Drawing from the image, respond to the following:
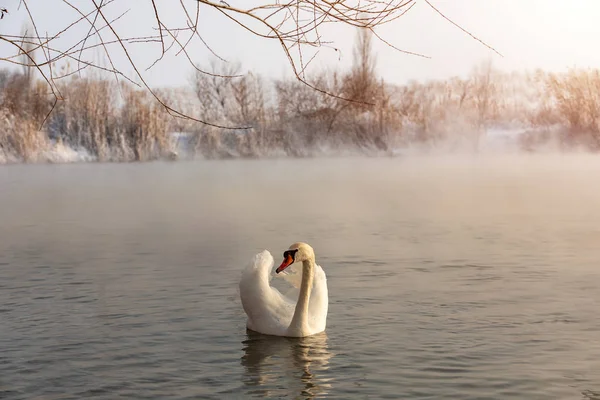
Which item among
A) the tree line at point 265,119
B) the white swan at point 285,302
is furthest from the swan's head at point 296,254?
the tree line at point 265,119

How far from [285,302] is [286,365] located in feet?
4.80

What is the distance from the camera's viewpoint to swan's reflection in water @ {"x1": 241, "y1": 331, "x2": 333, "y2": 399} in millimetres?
7000

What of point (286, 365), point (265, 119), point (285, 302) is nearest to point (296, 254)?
point (285, 302)

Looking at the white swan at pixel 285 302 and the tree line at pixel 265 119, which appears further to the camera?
the tree line at pixel 265 119

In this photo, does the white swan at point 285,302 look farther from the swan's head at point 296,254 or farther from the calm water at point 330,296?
the calm water at point 330,296

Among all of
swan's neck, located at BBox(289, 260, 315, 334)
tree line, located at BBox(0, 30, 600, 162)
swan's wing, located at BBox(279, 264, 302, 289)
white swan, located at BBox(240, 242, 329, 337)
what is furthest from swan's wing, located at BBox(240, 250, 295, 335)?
tree line, located at BBox(0, 30, 600, 162)

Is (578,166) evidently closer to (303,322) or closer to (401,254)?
→ (401,254)

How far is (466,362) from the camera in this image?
7477 millimetres

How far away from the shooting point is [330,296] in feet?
33.6

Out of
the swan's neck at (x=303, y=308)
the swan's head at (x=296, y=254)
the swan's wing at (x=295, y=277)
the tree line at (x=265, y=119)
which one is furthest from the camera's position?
the tree line at (x=265, y=119)

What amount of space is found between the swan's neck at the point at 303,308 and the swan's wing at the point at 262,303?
15 cm

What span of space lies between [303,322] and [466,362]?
151 cm

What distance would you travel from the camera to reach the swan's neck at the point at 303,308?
27.8 ft

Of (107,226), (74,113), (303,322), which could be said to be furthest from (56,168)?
(303,322)
